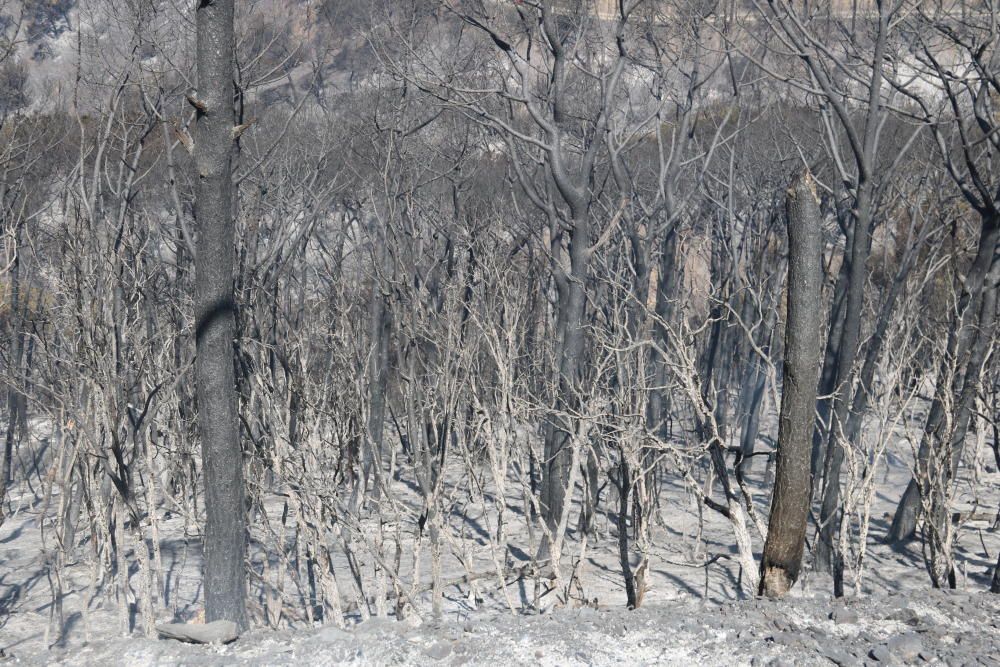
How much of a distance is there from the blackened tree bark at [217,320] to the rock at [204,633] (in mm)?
1105

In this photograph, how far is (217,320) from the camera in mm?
4789

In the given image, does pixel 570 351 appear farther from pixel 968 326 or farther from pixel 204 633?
pixel 204 633

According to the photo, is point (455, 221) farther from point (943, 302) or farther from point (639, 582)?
point (943, 302)

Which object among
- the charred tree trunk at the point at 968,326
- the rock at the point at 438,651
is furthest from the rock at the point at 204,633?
the charred tree trunk at the point at 968,326

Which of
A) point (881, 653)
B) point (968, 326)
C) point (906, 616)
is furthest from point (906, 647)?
point (968, 326)

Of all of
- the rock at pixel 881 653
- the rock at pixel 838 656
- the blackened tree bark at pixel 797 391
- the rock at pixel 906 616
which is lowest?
the rock at pixel 838 656

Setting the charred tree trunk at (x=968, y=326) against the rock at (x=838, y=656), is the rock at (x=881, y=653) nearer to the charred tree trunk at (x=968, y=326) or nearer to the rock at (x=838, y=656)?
the rock at (x=838, y=656)

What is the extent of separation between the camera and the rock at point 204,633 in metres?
3.56

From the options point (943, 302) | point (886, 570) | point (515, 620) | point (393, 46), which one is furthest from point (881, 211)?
point (515, 620)

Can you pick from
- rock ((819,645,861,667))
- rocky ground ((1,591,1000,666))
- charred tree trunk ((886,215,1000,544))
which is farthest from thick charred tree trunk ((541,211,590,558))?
rock ((819,645,861,667))

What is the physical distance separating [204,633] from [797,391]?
2679 mm

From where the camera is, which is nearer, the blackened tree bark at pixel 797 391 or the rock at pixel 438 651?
the rock at pixel 438 651

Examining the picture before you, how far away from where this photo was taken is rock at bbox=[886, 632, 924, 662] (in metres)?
3.26

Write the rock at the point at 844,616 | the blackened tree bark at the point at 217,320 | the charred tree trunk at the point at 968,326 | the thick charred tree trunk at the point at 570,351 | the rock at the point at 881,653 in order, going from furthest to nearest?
the thick charred tree trunk at the point at 570,351
the charred tree trunk at the point at 968,326
the blackened tree bark at the point at 217,320
the rock at the point at 844,616
the rock at the point at 881,653
